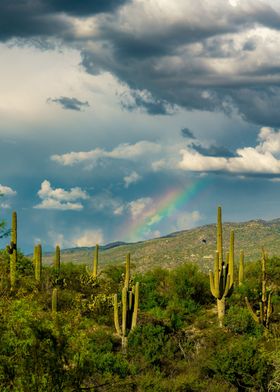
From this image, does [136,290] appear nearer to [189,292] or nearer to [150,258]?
[189,292]

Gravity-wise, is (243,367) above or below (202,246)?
below

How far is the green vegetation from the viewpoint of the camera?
54.0 ft

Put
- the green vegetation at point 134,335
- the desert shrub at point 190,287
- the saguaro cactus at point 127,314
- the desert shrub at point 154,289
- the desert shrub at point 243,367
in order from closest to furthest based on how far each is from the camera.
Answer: the green vegetation at point 134,335
the desert shrub at point 243,367
the saguaro cactus at point 127,314
the desert shrub at point 154,289
the desert shrub at point 190,287

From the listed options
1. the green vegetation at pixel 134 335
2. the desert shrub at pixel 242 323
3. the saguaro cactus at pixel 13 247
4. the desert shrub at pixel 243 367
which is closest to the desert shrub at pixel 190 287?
the green vegetation at pixel 134 335

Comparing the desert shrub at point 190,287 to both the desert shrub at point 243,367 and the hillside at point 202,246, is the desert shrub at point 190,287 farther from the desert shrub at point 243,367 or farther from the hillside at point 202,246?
the hillside at point 202,246

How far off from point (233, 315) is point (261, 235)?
128563mm

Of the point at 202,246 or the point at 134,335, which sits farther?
the point at 202,246

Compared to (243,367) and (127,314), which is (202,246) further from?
(243,367)

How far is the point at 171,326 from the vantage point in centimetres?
4309

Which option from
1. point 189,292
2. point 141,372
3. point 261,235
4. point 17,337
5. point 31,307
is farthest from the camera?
point 261,235

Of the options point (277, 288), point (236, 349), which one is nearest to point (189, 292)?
point (277, 288)

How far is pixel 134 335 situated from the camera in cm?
3725

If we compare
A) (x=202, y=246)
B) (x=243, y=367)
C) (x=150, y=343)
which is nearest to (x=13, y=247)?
(x=150, y=343)

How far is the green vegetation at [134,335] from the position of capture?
16.5 meters
